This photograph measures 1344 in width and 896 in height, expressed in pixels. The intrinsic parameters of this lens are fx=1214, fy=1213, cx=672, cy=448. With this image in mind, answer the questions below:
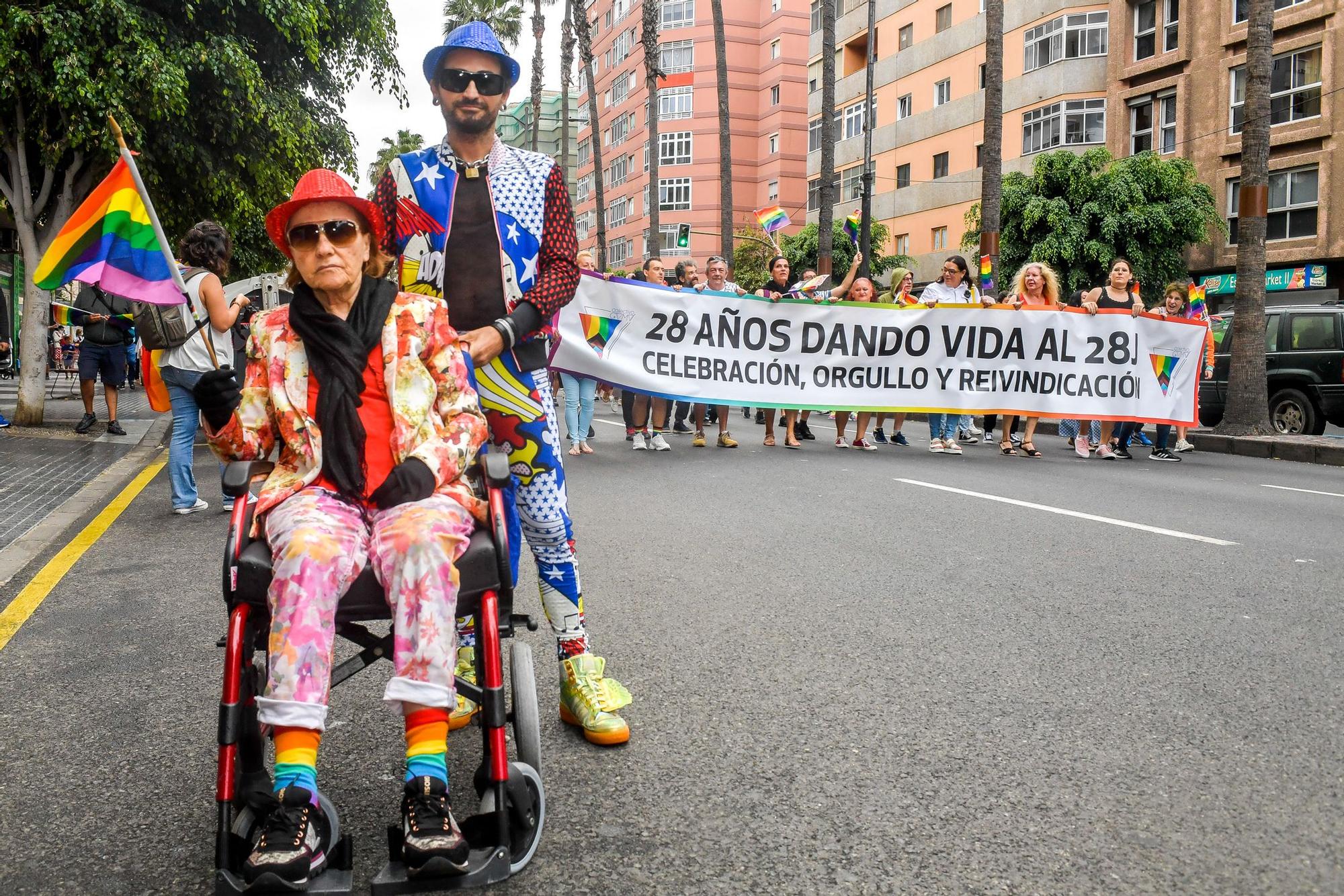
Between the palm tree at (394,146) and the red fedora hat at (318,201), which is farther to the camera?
the palm tree at (394,146)

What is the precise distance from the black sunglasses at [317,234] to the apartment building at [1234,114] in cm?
2965

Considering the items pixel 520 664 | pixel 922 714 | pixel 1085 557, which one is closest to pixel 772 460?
pixel 1085 557

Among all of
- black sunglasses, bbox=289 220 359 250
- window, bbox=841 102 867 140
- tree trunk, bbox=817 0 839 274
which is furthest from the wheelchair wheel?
window, bbox=841 102 867 140

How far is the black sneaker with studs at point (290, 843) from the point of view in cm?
229

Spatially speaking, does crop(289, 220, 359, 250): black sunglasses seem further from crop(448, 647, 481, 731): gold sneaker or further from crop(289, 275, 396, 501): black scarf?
crop(448, 647, 481, 731): gold sneaker

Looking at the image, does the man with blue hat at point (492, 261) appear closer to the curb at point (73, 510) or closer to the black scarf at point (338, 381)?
the black scarf at point (338, 381)

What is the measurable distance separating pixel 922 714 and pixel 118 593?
3779 mm

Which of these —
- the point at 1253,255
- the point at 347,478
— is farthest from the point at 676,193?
the point at 347,478

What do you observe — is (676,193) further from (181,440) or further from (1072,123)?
(181,440)

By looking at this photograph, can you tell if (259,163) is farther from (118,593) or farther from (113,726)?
(113,726)

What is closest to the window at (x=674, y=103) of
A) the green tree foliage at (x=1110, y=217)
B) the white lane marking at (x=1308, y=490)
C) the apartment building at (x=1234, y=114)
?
the apartment building at (x=1234, y=114)

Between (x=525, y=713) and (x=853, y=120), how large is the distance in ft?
180

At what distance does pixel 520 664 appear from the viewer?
118 inches

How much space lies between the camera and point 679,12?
7888 cm
